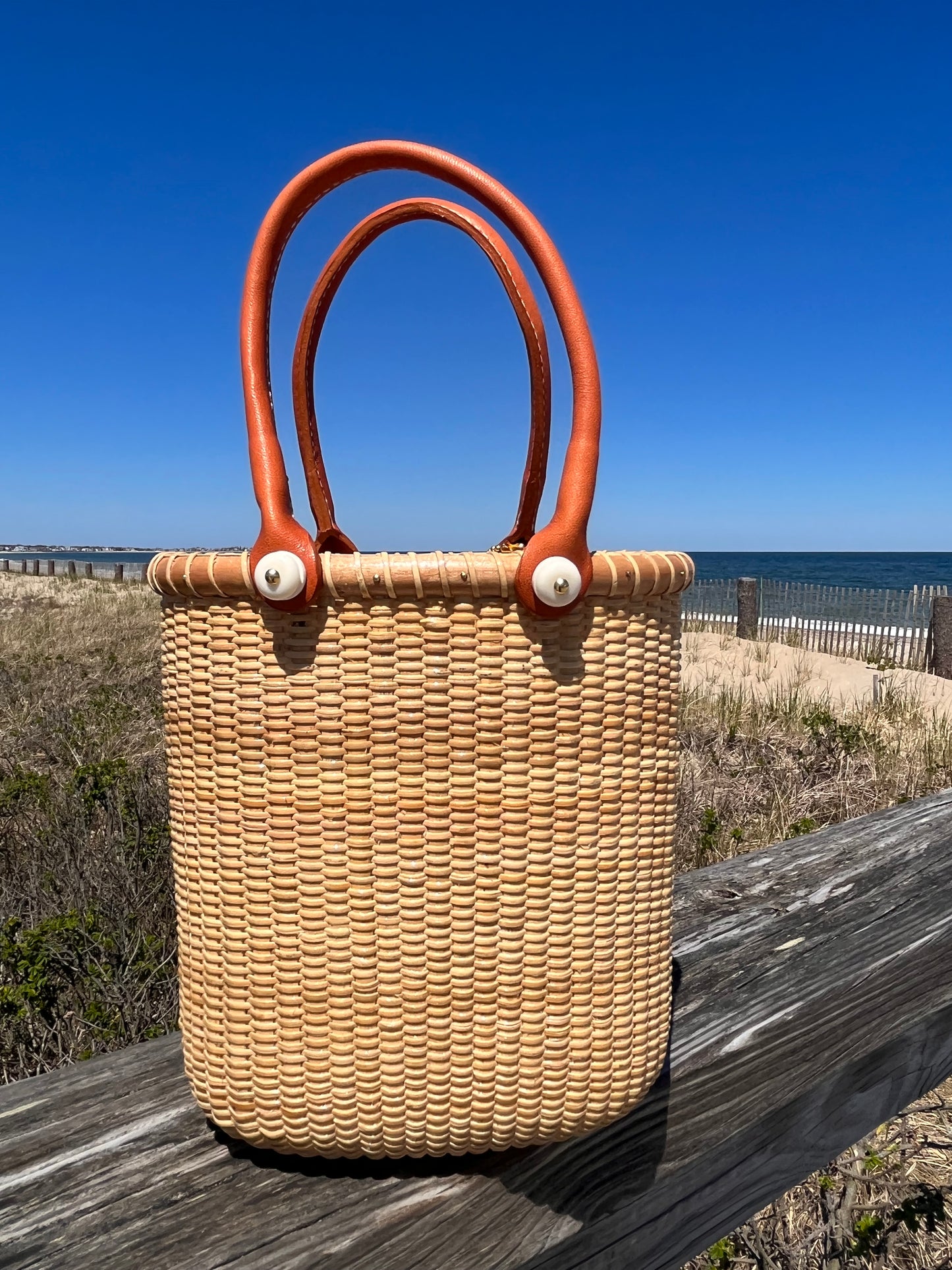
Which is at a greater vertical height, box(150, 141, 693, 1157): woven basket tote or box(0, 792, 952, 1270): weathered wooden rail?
box(150, 141, 693, 1157): woven basket tote

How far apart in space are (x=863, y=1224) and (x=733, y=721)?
3.25 meters

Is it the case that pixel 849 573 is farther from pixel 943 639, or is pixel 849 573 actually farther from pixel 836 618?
pixel 943 639

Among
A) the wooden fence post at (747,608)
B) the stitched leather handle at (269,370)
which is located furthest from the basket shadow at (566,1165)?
the wooden fence post at (747,608)

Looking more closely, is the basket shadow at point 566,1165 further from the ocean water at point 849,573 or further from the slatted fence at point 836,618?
the ocean water at point 849,573

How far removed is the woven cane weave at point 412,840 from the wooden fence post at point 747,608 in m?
12.4

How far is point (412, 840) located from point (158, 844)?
222 cm

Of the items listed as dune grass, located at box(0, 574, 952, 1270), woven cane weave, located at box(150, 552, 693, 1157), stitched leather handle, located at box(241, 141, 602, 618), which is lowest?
dune grass, located at box(0, 574, 952, 1270)

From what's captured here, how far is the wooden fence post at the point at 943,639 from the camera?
8539 mm

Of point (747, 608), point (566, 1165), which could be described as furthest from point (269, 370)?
point (747, 608)

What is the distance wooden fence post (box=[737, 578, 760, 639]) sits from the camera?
12.5 metres

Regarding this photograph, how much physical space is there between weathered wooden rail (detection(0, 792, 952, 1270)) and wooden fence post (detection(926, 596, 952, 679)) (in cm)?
840

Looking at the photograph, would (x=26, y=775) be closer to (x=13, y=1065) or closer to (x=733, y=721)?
(x=13, y=1065)

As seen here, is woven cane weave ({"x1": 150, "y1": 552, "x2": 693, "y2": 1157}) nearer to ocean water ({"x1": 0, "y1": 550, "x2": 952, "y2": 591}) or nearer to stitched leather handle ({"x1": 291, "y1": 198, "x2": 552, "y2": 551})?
stitched leather handle ({"x1": 291, "y1": 198, "x2": 552, "y2": 551})

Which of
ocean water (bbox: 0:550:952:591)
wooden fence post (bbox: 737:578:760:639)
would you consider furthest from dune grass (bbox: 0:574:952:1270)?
ocean water (bbox: 0:550:952:591)
